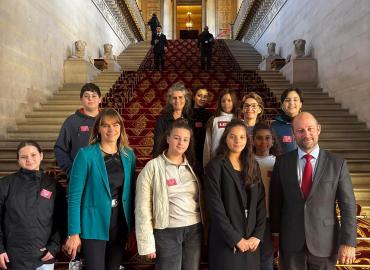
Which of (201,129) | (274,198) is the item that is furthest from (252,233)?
(201,129)

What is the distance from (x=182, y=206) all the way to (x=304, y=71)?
7.73 meters

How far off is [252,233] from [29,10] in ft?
23.3

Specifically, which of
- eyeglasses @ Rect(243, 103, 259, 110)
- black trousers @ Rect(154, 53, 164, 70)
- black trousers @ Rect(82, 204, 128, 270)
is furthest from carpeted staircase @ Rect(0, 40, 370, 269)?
eyeglasses @ Rect(243, 103, 259, 110)

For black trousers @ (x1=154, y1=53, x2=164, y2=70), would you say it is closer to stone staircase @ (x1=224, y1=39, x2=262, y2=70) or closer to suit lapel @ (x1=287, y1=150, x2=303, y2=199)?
stone staircase @ (x1=224, y1=39, x2=262, y2=70)

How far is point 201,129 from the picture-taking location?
3.41 m

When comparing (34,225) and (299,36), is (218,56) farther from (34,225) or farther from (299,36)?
(34,225)

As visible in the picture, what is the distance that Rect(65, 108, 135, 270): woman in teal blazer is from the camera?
235 cm

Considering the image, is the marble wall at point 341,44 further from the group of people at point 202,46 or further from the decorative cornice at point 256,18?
the decorative cornice at point 256,18

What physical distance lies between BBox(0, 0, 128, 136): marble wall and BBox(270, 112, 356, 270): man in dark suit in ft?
18.5

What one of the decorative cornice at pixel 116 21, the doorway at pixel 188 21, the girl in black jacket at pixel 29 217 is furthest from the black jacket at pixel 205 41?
the doorway at pixel 188 21

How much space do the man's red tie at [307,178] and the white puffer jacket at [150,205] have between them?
35.5 inches

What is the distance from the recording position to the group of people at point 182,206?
2.29 meters

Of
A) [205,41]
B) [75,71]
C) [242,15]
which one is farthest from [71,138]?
[242,15]

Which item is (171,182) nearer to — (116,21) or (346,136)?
(346,136)
